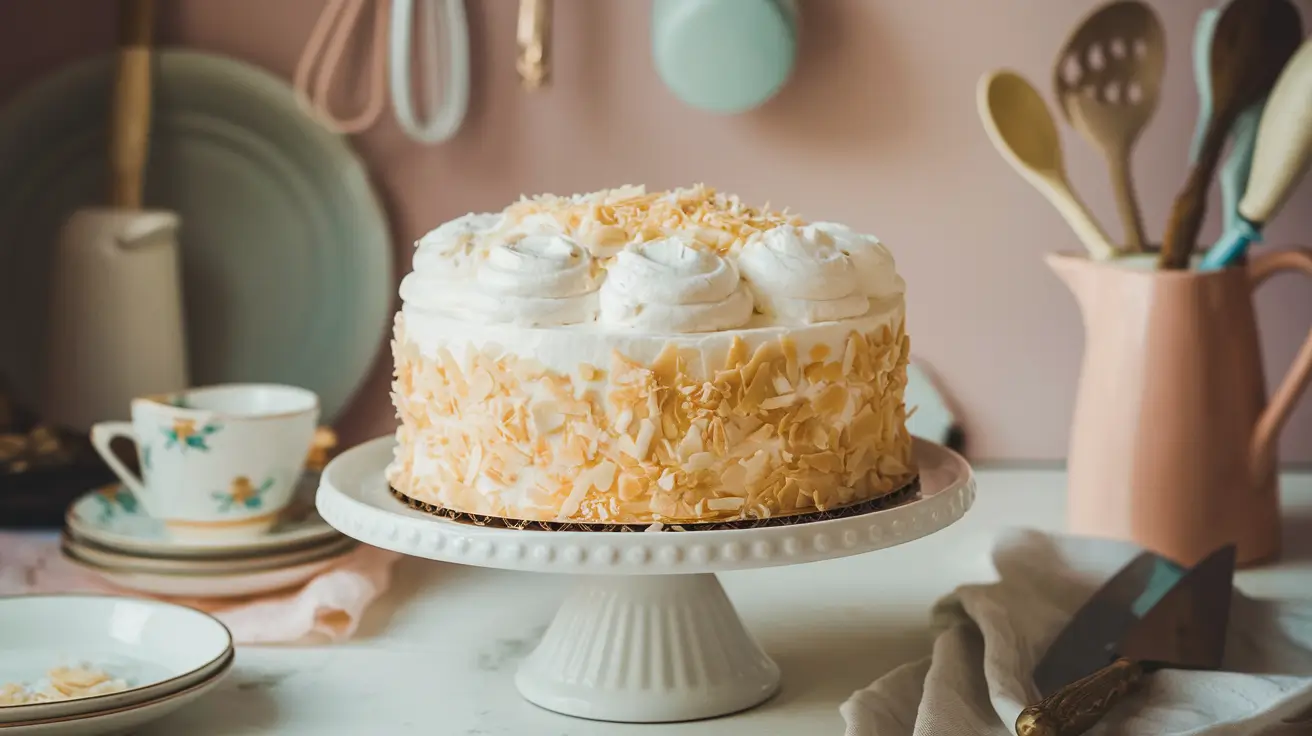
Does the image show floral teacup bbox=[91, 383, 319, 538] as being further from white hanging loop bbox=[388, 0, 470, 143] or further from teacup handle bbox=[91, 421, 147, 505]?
white hanging loop bbox=[388, 0, 470, 143]

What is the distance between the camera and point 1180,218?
1.11 m

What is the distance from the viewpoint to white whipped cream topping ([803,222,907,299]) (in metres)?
0.84

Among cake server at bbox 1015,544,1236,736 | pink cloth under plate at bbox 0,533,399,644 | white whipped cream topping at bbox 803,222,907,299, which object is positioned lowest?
pink cloth under plate at bbox 0,533,399,644

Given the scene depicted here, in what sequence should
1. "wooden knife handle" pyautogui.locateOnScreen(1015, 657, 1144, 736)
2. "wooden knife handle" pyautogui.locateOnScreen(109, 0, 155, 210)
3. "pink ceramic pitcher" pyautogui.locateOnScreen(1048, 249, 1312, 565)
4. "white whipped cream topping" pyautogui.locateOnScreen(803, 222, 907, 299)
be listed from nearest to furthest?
"wooden knife handle" pyautogui.locateOnScreen(1015, 657, 1144, 736)
"white whipped cream topping" pyautogui.locateOnScreen(803, 222, 907, 299)
"pink ceramic pitcher" pyautogui.locateOnScreen(1048, 249, 1312, 565)
"wooden knife handle" pyautogui.locateOnScreen(109, 0, 155, 210)

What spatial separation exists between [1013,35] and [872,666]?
0.67 meters

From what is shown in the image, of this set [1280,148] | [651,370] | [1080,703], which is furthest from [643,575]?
[1280,148]

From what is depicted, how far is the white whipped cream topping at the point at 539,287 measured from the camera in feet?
2.59

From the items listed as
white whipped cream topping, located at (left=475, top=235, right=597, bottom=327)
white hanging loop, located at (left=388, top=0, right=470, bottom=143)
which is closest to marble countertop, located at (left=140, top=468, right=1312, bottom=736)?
white whipped cream topping, located at (left=475, top=235, right=597, bottom=327)

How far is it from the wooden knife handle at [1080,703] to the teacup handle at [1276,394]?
36 centimetres

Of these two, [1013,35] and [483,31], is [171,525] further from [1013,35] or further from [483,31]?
[1013,35]

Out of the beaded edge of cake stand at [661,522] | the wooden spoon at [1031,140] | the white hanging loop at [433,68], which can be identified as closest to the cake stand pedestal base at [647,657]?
the beaded edge of cake stand at [661,522]

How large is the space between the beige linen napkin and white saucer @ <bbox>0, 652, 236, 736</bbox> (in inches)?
13.9

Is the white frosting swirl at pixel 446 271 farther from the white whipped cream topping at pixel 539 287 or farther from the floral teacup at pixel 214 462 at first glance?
the floral teacup at pixel 214 462

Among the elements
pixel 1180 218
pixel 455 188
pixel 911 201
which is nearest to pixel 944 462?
pixel 1180 218
